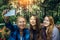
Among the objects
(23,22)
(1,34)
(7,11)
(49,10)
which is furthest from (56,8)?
(1,34)

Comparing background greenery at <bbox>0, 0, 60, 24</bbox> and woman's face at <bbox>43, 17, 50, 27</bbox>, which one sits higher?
background greenery at <bbox>0, 0, 60, 24</bbox>

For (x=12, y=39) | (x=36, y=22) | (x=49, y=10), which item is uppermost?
(x=49, y=10)

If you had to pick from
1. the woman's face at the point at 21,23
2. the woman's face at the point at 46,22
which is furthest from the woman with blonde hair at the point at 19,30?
the woman's face at the point at 46,22

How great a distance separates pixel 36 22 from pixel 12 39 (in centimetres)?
43

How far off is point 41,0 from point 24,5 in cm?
26

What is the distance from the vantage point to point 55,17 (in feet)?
8.86

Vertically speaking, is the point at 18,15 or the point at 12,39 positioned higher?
the point at 18,15

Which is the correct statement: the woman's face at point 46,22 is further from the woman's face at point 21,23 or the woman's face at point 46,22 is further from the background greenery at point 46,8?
the woman's face at point 21,23

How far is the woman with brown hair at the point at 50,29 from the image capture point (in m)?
2.68

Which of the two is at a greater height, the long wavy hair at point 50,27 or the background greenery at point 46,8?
the background greenery at point 46,8

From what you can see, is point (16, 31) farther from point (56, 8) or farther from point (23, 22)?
point (56, 8)

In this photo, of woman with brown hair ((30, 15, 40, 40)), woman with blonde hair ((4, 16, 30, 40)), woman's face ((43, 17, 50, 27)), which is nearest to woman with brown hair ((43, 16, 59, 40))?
woman's face ((43, 17, 50, 27))

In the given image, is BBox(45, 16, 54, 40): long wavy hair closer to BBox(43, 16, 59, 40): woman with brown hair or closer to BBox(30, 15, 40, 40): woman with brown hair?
BBox(43, 16, 59, 40): woman with brown hair

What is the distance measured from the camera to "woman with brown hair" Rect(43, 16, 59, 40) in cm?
268
